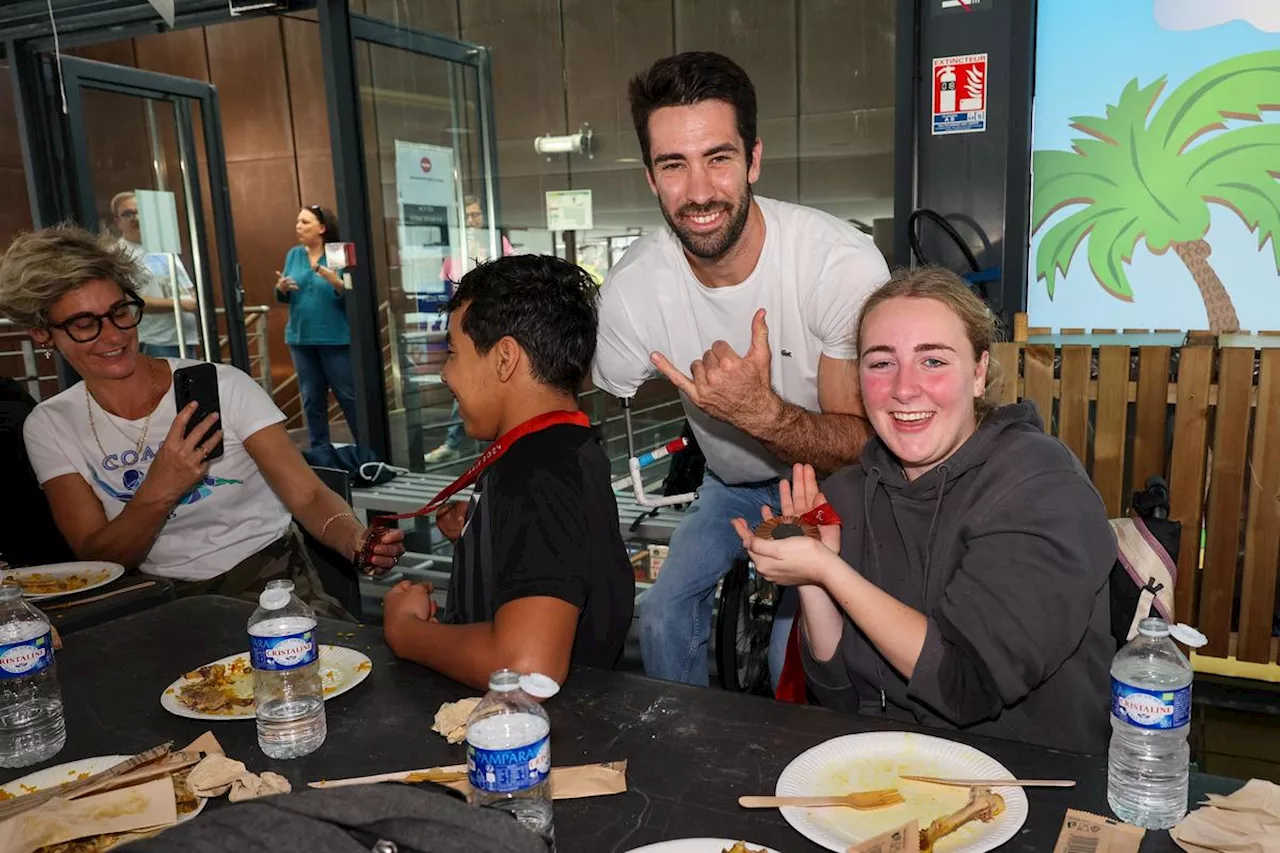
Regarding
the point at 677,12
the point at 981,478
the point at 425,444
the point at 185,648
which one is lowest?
the point at 425,444

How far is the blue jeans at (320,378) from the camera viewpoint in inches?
230

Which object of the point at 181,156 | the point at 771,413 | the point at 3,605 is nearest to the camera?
the point at 3,605

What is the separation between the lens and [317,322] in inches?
225

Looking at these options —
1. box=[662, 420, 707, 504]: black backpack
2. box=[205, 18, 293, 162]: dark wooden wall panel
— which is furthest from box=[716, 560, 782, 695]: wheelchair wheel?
box=[205, 18, 293, 162]: dark wooden wall panel

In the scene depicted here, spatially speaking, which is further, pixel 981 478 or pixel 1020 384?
pixel 1020 384

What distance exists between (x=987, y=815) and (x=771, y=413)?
1.14 m

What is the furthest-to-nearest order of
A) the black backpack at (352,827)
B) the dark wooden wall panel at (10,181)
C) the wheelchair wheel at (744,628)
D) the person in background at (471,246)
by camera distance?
the dark wooden wall panel at (10,181) → the person in background at (471,246) → the wheelchair wheel at (744,628) → the black backpack at (352,827)

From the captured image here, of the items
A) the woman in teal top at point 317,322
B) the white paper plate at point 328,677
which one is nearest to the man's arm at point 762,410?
the white paper plate at point 328,677

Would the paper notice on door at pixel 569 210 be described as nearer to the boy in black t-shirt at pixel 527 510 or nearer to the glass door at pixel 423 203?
the glass door at pixel 423 203

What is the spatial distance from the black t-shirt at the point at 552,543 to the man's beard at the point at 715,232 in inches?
31.2

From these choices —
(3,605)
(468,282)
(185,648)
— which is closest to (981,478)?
(468,282)

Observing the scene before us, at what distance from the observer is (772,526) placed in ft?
4.89

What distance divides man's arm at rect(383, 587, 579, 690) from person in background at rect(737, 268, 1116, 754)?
31 cm

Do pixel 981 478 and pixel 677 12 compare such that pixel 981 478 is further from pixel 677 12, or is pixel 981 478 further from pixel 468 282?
pixel 677 12
